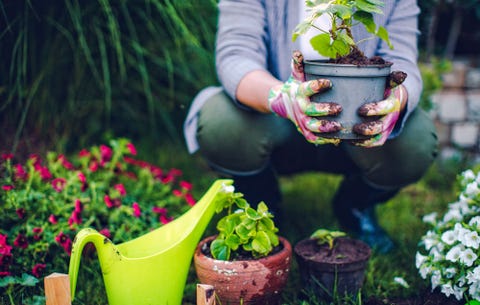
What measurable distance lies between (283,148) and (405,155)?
1.12 ft

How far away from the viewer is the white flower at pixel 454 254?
119 cm

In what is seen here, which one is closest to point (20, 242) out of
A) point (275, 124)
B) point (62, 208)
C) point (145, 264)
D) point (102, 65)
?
point (62, 208)

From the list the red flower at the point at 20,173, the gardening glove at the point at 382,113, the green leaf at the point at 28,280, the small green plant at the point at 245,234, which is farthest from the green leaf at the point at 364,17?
the red flower at the point at 20,173

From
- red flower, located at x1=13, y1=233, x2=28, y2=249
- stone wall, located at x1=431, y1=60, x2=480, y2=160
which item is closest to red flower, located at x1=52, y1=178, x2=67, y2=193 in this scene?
red flower, located at x1=13, y1=233, x2=28, y2=249

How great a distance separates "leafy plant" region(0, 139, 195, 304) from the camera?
1.36 m

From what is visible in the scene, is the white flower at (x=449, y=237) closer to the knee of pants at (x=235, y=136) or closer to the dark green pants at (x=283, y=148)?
the dark green pants at (x=283, y=148)

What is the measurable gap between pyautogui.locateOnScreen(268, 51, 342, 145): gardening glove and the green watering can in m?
0.22

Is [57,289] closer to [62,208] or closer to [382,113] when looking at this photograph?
[62,208]

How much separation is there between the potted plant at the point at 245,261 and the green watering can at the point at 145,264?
1.6 inches

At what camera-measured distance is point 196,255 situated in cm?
Result: 121

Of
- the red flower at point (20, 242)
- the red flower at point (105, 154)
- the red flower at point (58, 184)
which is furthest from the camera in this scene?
the red flower at point (105, 154)

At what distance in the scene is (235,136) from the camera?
147 centimetres

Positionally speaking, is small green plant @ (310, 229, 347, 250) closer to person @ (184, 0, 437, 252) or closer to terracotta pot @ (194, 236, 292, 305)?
terracotta pot @ (194, 236, 292, 305)

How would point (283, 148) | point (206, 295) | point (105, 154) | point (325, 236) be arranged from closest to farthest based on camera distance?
point (206, 295), point (325, 236), point (283, 148), point (105, 154)
